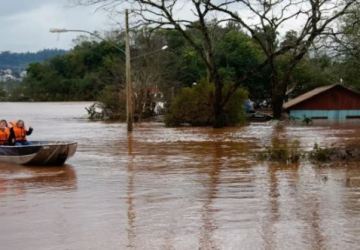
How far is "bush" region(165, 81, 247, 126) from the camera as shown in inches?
1832

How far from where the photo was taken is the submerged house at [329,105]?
57.6 m

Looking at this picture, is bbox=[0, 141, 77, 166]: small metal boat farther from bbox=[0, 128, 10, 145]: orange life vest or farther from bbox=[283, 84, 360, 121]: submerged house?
bbox=[283, 84, 360, 121]: submerged house

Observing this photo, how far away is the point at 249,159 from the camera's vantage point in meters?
24.0

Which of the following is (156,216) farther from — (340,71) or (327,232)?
(340,71)

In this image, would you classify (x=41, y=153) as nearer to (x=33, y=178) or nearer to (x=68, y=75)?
(x=33, y=178)

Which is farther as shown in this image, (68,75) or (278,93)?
(68,75)

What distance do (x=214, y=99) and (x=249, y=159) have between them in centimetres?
2136

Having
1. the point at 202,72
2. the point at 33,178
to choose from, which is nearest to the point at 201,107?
the point at 202,72

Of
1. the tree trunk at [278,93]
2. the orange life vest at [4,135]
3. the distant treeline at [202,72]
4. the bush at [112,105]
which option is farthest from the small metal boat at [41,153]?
the bush at [112,105]

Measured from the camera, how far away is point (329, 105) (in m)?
58.7

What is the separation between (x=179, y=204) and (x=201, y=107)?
33.0m

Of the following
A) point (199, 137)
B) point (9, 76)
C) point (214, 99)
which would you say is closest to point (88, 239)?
point (199, 137)

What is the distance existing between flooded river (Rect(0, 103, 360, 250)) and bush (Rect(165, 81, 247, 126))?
20768mm

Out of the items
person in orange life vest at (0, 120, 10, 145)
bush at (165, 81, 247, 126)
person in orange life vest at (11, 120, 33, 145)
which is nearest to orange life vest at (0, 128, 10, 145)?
person in orange life vest at (0, 120, 10, 145)
